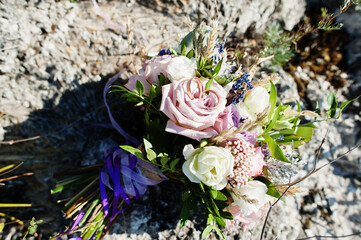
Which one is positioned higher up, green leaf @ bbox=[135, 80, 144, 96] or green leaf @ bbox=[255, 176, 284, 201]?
green leaf @ bbox=[135, 80, 144, 96]

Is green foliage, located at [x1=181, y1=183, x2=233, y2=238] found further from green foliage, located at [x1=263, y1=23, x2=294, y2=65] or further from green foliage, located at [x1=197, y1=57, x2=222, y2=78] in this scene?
green foliage, located at [x1=263, y1=23, x2=294, y2=65]

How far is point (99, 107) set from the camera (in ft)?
5.22

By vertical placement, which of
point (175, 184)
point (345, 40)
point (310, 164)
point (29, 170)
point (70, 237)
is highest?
point (345, 40)

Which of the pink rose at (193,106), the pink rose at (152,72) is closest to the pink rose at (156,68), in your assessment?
the pink rose at (152,72)

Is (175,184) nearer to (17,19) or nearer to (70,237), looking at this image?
(70,237)

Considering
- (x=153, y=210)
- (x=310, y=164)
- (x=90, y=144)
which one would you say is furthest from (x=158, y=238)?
(x=310, y=164)

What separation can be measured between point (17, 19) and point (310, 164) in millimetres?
1991

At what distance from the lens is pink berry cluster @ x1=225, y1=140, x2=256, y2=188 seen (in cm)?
96

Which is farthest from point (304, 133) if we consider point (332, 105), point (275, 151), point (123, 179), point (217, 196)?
point (123, 179)

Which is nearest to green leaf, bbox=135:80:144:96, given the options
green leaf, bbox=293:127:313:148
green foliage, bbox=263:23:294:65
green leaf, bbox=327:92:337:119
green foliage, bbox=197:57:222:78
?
green foliage, bbox=197:57:222:78

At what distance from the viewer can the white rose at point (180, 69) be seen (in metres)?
0.99

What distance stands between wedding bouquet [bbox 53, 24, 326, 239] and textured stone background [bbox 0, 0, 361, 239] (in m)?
0.33

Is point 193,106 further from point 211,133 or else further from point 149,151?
point 149,151

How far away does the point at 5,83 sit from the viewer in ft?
4.62
